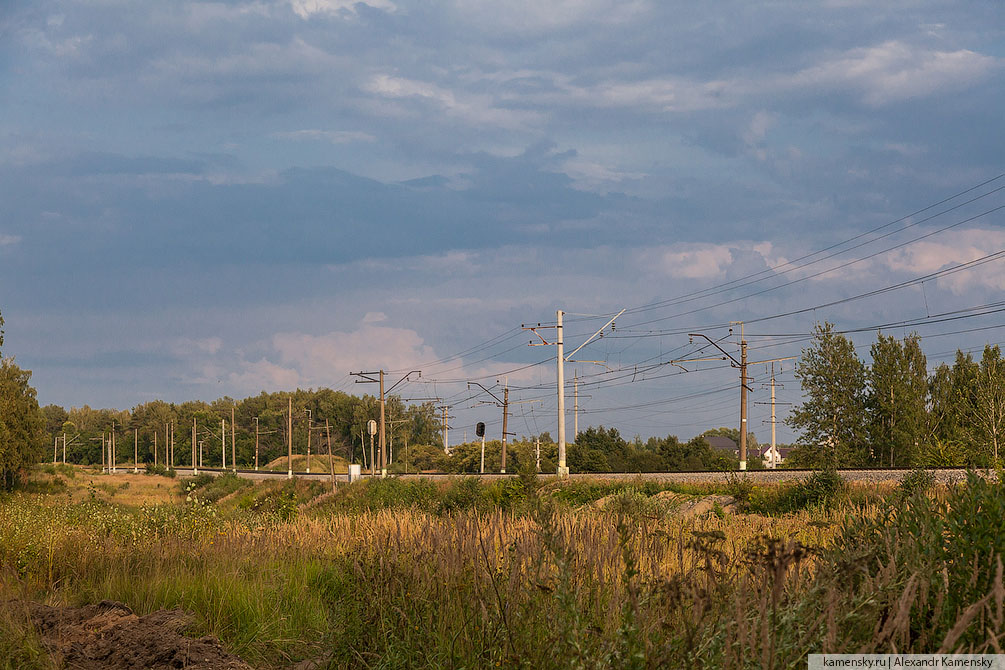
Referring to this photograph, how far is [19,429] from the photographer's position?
57750mm

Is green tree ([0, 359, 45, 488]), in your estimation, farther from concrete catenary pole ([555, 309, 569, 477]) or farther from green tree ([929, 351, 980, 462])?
green tree ([929, 351, 980, 462])

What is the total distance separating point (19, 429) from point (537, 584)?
205 ft

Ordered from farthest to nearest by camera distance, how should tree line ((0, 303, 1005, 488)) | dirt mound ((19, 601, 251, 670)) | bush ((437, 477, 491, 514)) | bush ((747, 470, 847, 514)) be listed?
1. tree line ((0, 303, 1005, 488))
2. bush ((437, 477, 491, 514))
3. bush ((747, 470, 847, 514))
4. dirt mound ((19, 601, 251, 670))

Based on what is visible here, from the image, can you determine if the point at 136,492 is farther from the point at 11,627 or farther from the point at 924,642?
the point at 924,642

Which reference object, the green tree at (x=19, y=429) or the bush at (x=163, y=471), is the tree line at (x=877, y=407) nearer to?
the green tree at (x=19, y=429)

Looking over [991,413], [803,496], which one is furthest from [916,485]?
[991,413]

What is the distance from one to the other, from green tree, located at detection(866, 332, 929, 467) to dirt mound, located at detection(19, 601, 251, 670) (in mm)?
54276

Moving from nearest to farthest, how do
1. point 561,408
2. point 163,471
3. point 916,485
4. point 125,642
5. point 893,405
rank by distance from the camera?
point 916,485 < point 125,642 < point 561,408 < point 893,405 < point 163,471

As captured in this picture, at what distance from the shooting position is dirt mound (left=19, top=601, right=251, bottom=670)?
6688 millimetres

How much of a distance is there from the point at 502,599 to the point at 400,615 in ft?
4.61

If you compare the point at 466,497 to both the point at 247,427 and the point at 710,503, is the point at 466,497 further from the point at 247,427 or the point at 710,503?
the point at 247,427

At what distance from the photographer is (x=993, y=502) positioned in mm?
4598

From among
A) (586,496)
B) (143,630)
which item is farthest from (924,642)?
(586,496)

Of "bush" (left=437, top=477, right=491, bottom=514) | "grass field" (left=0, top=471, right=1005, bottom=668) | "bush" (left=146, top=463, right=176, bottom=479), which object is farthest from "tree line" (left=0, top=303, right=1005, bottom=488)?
"bush" (left=146, top=463, right=176, bottom=479)
